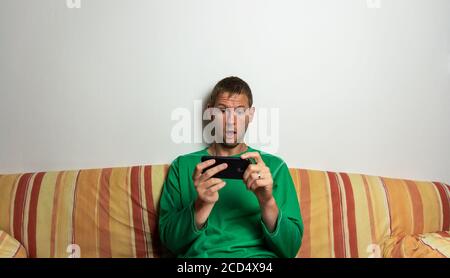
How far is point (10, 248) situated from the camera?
1.31m

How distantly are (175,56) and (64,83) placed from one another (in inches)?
17.3

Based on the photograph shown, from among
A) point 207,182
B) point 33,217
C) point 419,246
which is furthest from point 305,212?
point 33,217

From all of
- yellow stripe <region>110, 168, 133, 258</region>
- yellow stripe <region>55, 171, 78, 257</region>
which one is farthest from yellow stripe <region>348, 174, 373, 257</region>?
yellow stripe <region>55, 171, 78, 257</region>

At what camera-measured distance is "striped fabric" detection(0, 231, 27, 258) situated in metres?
1.28

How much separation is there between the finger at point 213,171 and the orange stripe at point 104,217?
474 millimetres

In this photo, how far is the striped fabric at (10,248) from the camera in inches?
50.3

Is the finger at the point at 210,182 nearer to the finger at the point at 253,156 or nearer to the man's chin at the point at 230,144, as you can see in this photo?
the finger at the point at 253,156

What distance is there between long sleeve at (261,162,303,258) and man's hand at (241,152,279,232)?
0.02m

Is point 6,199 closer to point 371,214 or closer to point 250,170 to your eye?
point 250,170

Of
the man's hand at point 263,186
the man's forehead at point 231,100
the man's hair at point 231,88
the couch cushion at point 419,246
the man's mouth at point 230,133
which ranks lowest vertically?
the couch cushion at point 419,246

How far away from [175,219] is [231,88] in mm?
484

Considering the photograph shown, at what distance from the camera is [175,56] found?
1530 millimetres

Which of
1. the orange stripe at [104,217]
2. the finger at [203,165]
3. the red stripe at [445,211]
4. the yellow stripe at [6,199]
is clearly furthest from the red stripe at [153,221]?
the red stripe at [445,211]
